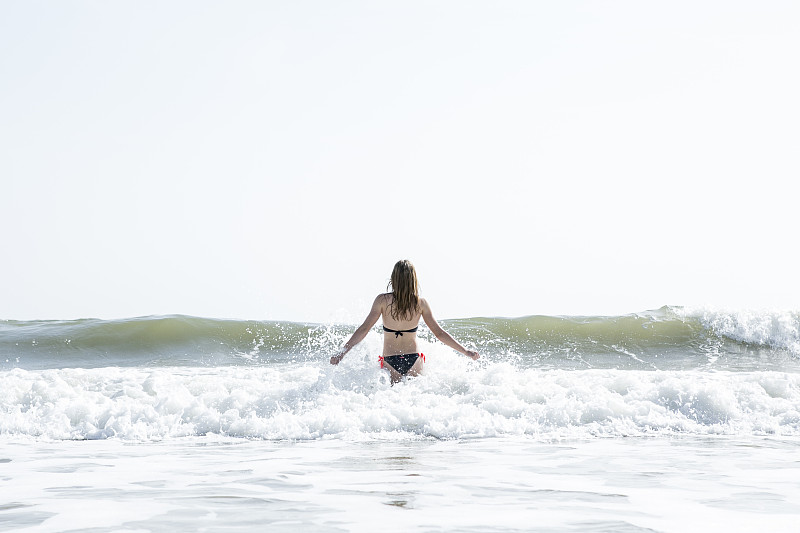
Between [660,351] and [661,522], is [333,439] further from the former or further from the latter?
[660,351]

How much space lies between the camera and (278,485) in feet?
12.3

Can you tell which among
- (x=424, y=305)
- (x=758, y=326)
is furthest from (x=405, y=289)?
(x=758, y=326)

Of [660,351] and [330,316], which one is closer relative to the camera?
[330,316]

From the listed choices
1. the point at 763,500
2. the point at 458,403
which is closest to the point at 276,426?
the point at 458,403

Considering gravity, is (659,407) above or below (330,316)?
below

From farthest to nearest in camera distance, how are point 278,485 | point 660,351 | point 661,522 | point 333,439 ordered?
point 660,351 → point 333,439 → point 278,485 → point 661,522

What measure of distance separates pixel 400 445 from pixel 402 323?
6.61ft

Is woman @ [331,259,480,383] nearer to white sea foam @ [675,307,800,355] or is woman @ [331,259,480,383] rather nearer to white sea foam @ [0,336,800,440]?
white sea foam @ [0,336,800,440]

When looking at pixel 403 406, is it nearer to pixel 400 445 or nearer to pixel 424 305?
pixel 400 445

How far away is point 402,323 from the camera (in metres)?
7.16

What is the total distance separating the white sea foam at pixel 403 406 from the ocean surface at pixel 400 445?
0.07ft

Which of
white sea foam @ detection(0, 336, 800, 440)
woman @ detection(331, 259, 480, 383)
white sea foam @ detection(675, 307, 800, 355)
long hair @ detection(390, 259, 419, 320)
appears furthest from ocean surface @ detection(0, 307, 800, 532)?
white sea foam @ detection(675, 307, 800, 355)

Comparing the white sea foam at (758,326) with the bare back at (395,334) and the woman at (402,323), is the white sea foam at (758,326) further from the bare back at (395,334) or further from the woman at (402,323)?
the bare back at (395,334)

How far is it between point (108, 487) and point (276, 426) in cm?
238
